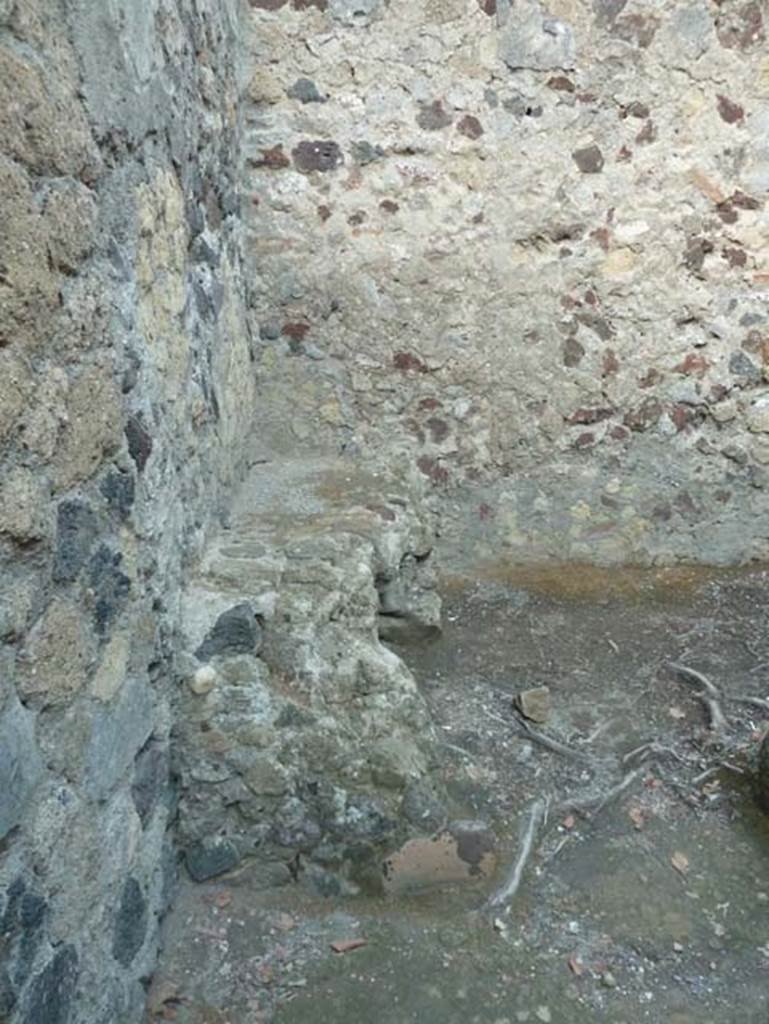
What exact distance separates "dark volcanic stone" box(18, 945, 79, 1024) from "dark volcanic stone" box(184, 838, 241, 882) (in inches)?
21.0

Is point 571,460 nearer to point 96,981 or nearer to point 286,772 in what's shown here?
point 286,772

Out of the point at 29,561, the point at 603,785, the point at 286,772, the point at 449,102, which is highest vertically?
the point at 449,102

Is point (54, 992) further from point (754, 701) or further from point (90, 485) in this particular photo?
point (754, 701)

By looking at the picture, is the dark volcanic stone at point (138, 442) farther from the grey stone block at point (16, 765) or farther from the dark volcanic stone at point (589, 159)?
the dark volcanic stone at point (589, 159)

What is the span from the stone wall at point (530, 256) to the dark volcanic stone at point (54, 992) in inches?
82.3

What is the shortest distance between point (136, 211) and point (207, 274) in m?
0.78

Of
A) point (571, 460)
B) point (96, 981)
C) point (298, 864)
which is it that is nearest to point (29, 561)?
point (96, 981)

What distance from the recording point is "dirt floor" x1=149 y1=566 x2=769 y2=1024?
1745 mm

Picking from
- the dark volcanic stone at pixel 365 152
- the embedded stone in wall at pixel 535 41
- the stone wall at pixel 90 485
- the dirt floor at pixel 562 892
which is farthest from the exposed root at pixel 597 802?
the embedded stone in wall at pixel 535 41

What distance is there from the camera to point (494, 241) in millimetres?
3154

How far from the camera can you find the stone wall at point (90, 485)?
1.20 m

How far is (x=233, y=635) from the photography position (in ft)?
6.55

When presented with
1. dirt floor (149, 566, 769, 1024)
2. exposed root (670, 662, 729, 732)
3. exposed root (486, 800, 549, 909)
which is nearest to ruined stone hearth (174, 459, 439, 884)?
dirt floor (149, 566, 769, 1024)

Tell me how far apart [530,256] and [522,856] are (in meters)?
2.03
